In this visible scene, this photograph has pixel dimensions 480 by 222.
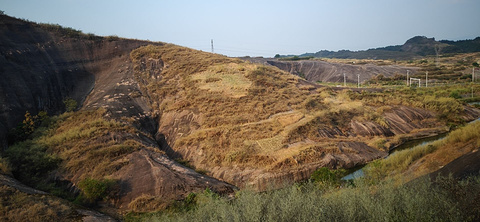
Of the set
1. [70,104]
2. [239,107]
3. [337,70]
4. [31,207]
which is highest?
[337,70]

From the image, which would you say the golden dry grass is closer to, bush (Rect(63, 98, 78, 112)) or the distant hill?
bush (Rect(63, 98, 78, 112))

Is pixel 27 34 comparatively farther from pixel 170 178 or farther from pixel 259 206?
pixel 259 206

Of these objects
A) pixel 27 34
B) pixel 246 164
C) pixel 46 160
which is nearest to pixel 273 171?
pixel 246 164

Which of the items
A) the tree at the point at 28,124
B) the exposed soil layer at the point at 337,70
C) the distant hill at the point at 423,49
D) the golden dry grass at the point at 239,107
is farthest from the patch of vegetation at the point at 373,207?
the distant hill at the point at 423,49

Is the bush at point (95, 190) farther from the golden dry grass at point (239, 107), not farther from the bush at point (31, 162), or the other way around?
the golden dry grass at point (239, 107)

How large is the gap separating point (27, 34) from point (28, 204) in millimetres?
23661

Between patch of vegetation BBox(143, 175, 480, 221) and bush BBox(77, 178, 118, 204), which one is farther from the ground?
patch of vegetation BBox(143, 175, 480, 221)

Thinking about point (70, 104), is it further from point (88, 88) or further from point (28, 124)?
point (28, 124)

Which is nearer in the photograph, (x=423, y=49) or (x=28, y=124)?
(x=28, y=124)

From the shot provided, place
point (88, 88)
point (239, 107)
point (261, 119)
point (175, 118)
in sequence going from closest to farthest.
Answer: point (261, 119) < point (239, 107) < point (175, 118) < point (88, 88)

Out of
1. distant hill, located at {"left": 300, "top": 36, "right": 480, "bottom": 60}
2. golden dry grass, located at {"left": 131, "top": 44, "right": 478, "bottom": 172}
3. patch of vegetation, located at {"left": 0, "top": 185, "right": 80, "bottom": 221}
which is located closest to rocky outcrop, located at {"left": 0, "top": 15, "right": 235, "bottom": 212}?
golden dry grass, located at {"left": 131, "top": 44, "right": 478, "bottom": 172}

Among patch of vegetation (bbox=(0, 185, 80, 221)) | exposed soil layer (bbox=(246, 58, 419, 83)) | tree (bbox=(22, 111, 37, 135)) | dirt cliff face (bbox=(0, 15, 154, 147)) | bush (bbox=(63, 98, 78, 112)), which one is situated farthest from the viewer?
exposed soil layer (bbox=(246, 58, 419, 83))

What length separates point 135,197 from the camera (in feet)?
50.7

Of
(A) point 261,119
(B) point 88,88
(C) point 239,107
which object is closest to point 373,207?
(A) point 261,119
